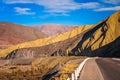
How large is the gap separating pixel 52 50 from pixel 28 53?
18766 mm

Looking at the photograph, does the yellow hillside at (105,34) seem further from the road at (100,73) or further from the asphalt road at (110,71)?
the road at (100,73)

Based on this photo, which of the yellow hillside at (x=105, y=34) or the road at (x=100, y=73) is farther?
the yellow hillside at (x=105, y=34)

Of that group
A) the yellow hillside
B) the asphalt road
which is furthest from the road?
the yellow hillside

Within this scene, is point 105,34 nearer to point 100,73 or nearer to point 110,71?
point 110,71

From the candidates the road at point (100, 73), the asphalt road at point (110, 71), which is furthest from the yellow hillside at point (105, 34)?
the road at point (100, 73)

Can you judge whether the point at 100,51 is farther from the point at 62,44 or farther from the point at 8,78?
the point at 8,78

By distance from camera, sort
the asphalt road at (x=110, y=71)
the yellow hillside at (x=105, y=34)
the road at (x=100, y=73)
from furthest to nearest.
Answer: the yellow hillside at (x=105, y=34) → the asphalt road at (x=110, y=71) → the road at (x=100, y=73)

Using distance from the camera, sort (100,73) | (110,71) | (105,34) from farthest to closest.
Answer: (105,34) → (110,71) → (100,73)

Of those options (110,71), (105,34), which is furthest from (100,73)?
(105,34)

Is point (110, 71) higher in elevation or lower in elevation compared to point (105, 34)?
lower

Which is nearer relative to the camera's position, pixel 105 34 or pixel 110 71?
pixel 110 71

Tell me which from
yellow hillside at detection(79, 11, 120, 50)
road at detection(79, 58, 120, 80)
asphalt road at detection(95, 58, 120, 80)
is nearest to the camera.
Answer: road at detection(79, 58, 120, 80)

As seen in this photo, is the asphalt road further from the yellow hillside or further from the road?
the yellow hillside

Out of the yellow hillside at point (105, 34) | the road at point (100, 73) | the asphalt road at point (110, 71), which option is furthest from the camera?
the yellow hillside at point (105, 34)
